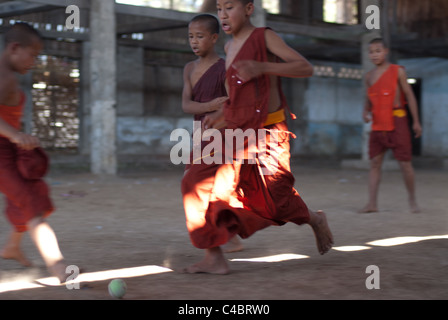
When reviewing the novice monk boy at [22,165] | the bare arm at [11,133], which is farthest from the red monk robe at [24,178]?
the bare arm at [11,133]

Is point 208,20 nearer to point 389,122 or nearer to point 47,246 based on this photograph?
point 47,246

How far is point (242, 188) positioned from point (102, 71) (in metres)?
7.09

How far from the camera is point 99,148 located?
10.3 m

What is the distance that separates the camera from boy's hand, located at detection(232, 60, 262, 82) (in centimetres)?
326

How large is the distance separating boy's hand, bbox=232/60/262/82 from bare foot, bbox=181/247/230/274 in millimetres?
950

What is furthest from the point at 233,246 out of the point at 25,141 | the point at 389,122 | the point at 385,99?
the point at 385,99

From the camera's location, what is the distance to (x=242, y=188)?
11.5 ft

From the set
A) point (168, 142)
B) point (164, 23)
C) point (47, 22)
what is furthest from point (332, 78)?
point (47, 22)

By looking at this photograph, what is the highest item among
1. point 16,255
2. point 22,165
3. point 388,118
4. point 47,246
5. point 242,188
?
point 388,118

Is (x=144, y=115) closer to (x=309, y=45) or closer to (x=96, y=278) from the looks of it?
(x=309, y=45)

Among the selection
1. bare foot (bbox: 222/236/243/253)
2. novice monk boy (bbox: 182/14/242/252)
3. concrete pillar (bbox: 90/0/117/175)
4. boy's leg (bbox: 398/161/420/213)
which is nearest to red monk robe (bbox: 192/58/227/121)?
novice monk boy (bbox: 182/14/242/252)

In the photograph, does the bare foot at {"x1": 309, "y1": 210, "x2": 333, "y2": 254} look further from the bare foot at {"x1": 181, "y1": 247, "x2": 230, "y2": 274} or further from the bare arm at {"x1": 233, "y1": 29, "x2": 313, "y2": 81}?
the bare arm at {"x1": 233, "y1": 29, "x2": 313, "y2": 81}

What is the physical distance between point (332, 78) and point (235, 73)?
1521 centimetres

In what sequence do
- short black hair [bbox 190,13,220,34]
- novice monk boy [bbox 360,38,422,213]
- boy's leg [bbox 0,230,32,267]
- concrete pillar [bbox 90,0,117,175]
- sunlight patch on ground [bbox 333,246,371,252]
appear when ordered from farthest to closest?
concrete pillar [bbox 90,0,117,175] → novice monk boy [bbox 360,38,422,213] → sunlight patch on ground [bbox 333,246,371,252] → short black hair [bbox 190,13,220,34] → boy's leg [bbox 0,230,32,267]
